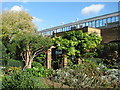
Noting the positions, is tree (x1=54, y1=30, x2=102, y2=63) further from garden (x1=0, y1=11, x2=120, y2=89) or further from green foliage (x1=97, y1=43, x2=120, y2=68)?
green foliage (x1=97, y1=43, x2=120, y2=68)

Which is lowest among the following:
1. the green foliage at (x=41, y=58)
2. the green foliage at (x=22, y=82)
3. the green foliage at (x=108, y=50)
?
the green foliage at (x=22, y=82)

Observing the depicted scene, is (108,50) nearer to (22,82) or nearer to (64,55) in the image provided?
(64,55)

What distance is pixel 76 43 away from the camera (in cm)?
1079

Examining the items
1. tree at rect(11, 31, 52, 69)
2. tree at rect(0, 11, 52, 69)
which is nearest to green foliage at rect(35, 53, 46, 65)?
tree at rect(0, 11, 52, 69)

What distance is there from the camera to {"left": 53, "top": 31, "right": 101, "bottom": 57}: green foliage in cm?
1052

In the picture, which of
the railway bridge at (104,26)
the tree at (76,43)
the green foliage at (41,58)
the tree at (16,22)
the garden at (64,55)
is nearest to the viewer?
the garden at (64,55)

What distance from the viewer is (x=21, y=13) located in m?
16.5

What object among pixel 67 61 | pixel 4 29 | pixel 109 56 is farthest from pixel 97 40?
pixel 4 29

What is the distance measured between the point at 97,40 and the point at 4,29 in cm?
668

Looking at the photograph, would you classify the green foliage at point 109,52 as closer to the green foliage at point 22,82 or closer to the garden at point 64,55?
the garden at point 64,55

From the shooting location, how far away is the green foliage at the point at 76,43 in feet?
34.5

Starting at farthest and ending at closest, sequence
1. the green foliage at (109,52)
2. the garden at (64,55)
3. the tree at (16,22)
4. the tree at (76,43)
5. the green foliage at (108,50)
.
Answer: the tree at (16,22) → the green foliage at (108,50) → the green foliage at (109,52) → the tree at (76,43) → the garden at (64,55)

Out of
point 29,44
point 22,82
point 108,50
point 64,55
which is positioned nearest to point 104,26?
point 108,50

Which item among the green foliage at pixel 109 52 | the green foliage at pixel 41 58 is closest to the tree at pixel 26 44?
the green foliage at pixel 41 58
